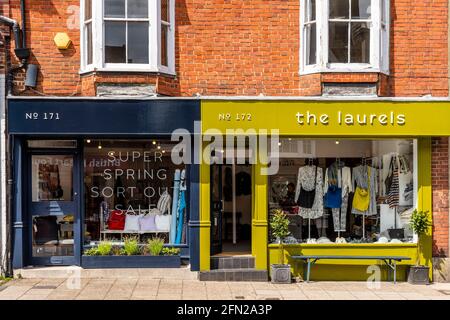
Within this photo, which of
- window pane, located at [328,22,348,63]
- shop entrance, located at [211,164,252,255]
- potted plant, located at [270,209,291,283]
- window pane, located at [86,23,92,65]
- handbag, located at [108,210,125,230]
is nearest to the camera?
potted plant, located at [270,209,291,283]

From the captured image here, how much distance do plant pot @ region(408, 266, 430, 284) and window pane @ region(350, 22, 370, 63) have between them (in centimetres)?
406

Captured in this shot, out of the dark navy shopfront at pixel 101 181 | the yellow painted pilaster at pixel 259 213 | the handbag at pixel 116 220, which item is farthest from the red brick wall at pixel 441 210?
the handbag at pixel 116 220

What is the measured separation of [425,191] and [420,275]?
160cm

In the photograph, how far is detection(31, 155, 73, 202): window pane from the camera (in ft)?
40.2

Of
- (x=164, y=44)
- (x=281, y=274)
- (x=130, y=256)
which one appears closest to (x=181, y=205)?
(x=130, y=256)

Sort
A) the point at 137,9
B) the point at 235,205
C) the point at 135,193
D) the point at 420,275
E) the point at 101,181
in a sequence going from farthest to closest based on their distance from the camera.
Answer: the point at 235,205 < the point at 135,193 < the point at 101,181 < the point at 137,9 < the point at 420,275

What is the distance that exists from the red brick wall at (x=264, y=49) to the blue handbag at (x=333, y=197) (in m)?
2.09

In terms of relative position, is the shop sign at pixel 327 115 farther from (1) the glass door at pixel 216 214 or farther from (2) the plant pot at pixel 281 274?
(2) the plant pot at pixel 281 274

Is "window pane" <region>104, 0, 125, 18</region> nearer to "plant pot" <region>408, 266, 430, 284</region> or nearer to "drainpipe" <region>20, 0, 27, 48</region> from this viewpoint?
"drainpipe" <region>20, 0, 27, 48</region>

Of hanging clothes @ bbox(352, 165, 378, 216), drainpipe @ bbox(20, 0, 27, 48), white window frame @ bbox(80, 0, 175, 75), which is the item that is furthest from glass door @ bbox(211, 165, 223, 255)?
drainpipe @ bbox(20, 0, 27, 48)

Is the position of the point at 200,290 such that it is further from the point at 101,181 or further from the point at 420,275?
the point at 420,275

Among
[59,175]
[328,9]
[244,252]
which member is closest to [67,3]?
[59,175]

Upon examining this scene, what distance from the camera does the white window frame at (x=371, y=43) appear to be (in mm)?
11883

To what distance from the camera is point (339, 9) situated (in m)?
12.1
